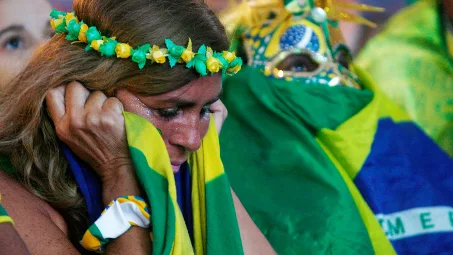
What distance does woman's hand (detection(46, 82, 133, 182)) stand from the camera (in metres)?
1.65

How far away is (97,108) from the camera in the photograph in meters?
1.66

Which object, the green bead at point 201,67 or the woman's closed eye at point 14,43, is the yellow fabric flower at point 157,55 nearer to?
the green bead at point 201,67

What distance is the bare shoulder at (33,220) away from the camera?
1.56m

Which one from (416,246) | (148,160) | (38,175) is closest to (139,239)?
(148,160)

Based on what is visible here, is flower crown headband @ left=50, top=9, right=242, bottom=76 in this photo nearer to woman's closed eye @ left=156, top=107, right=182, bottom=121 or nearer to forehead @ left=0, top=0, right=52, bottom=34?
woman's closed eye @ left=156, top=107, right=182, bottom=121

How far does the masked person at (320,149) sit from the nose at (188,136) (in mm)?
434

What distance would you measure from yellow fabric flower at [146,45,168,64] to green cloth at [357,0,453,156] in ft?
4.78

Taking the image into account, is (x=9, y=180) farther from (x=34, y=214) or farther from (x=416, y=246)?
(x=416, y=246)

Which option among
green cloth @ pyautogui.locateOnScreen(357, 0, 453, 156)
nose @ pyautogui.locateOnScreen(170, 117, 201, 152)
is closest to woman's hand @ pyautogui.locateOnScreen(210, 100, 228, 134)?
nose @ pyautogui.locateOnScreen(170, 117, 201, 152)

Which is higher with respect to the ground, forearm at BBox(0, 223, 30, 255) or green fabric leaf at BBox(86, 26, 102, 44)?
green fabric leaf at BBox(86, 26, 102, 44)

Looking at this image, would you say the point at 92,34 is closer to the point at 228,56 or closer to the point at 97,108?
the point at 97,108

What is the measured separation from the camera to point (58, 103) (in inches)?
66.1

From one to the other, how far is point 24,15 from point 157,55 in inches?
40.9

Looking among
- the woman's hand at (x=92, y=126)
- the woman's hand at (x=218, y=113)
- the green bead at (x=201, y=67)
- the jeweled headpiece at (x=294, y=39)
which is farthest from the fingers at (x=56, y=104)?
the jeweled headpiece at (x=294, y=39)
